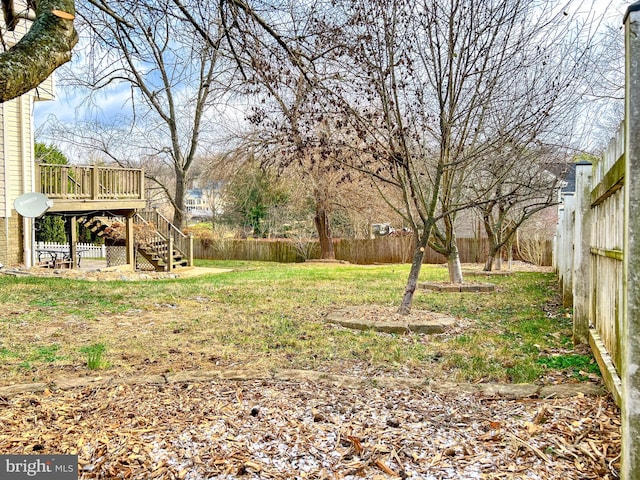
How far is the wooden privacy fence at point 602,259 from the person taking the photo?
2.76 meters

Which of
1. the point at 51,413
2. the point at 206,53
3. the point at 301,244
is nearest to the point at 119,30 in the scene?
the point at 206,53

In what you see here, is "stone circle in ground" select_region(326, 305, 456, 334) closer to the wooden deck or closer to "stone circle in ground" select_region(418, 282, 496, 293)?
"stone circle in ground" select_region(418, 282, 496, 293)

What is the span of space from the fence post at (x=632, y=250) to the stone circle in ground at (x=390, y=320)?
11.5 feet

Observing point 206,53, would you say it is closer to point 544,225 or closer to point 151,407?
point 151,407

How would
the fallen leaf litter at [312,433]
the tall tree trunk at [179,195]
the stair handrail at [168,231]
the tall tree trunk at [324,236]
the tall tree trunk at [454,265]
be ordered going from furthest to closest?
the tall tree trunk at [324,236] → the tall tree trunk at [179,195] → the stair handrail at [168,231] → the tall tree trunk at [454,265] → the fallen leaf litter at [312,433]

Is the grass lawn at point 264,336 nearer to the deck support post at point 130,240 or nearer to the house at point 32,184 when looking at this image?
the house at point 32,184

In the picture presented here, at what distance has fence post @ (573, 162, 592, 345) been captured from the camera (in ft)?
13.8

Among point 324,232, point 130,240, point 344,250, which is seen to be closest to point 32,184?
point 130,240

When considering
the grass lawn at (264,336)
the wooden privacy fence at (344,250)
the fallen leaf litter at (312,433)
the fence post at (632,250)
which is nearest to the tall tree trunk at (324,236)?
the wooden privacy fence at (344,250)

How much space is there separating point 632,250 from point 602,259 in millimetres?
1947

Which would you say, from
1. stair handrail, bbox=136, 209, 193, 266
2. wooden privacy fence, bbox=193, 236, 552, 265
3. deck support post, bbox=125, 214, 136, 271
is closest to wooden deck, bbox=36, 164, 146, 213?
deck support post, bbox=125, 214, 136, 271

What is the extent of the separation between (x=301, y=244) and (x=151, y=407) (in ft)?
67.8

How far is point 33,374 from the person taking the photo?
12.1ft

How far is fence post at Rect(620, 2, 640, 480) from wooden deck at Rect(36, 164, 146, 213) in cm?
1359
